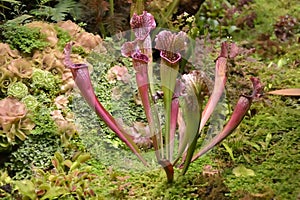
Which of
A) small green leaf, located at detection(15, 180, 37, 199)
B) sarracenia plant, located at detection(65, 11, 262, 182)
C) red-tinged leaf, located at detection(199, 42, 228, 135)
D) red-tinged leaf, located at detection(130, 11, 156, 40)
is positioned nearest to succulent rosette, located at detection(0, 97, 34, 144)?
small green leaf, located at detection(15, 180, 37, 199)

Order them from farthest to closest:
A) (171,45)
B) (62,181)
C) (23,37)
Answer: (23,37), (62,181), (171,45)

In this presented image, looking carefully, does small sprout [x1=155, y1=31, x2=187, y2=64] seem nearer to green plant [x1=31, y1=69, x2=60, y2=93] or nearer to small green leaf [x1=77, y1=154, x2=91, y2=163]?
small green leaf [x1=77, y1=154, x2=91, y2=163]

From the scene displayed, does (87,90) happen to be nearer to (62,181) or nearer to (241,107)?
(62,181)

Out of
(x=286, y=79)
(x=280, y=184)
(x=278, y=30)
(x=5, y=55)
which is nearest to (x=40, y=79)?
(x=5, y=55)

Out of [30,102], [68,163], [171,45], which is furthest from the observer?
[30,102]

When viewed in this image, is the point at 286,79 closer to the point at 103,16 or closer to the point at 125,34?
the point at 125,34

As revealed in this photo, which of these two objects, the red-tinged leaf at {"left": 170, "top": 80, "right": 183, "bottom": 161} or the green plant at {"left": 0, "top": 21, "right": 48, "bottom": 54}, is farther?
the green plant at {"left": 0, "top": 21, "right": 48, "bottom": 54}

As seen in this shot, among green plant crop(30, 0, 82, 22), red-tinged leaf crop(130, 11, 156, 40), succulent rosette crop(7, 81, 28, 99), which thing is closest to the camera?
red-tinged leaf crop(130, 11, 156, 40)

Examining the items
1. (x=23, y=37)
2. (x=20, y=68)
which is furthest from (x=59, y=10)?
(x=20, y=68)
